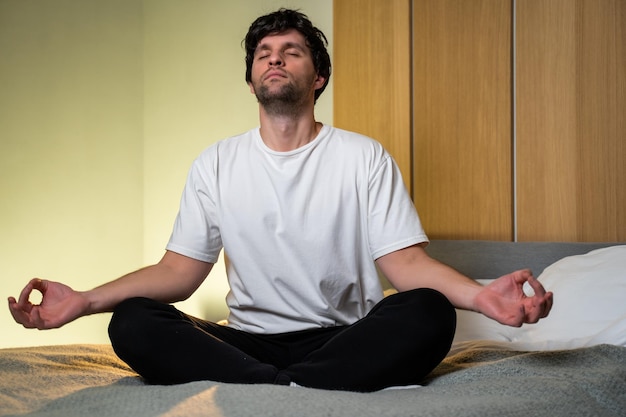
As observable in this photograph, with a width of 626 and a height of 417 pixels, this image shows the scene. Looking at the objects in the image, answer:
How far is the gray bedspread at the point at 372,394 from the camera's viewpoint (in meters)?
1.15

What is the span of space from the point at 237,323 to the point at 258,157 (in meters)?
0.44

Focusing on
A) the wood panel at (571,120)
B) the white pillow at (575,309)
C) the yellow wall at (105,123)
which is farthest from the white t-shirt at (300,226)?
the yellow wall at (105,123)

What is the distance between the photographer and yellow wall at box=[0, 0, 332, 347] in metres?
3.23

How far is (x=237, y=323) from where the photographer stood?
191 cm

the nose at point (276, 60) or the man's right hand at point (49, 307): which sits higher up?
the nose at point (276, 60)

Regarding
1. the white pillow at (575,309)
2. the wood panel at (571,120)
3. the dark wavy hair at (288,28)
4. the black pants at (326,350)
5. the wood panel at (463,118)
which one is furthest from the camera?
the wood panel at (463,118)

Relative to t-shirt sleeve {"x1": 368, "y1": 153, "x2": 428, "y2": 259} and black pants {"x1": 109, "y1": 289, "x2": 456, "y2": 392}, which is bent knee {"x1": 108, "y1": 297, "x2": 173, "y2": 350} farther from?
t-shirt sleeve {"x1": 368, "y1": 153, "x2": 428, "y2": 259}

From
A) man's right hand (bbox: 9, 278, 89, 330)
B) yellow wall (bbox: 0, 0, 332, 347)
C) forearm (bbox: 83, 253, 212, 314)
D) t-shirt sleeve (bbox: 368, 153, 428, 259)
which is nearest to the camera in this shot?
man's right hand (bbox: 9, 278, 89, 330)

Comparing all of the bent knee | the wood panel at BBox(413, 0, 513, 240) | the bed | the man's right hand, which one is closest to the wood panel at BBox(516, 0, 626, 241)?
the wood panel at BBox(413, 0, 513, 240)

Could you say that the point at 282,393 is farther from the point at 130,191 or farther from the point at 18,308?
the point at 130,191

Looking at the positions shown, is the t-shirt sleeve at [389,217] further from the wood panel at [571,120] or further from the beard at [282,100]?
the wood panel at [571,120]

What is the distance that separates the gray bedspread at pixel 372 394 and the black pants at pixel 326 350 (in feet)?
0.21

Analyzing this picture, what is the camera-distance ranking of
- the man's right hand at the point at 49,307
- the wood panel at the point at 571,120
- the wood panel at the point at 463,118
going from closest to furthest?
the man's right hand at the point at 49,307, the wood panel at the point at 571,120, the wood panel at the point at 463,118

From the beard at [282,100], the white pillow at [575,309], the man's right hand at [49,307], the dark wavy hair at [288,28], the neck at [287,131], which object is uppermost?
the dark wavy hair at [288,28]
